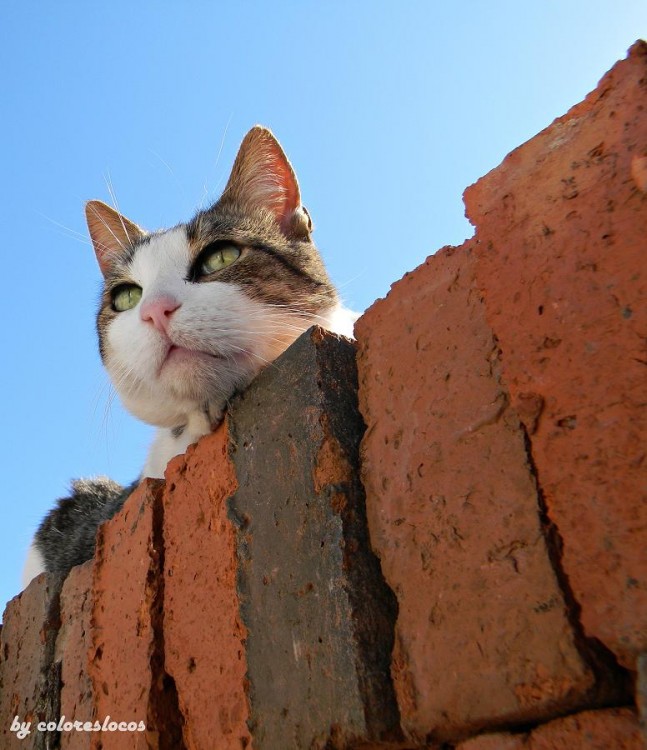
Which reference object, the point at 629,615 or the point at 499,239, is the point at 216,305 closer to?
the point at 499,239

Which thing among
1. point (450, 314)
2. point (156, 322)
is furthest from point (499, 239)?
point (156, 322)

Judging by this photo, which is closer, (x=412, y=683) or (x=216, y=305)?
(x=412, y=683)

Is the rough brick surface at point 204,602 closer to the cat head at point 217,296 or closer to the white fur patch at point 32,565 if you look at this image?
the cat head at point 217,296

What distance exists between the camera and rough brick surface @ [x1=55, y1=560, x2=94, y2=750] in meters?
2.53

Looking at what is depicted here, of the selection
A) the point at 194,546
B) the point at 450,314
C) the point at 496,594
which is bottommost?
the point at 496,594

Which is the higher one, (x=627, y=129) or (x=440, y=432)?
(x=627, y=129)

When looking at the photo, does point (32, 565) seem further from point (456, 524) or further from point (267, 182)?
point (456, 524)

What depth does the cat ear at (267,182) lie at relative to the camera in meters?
2.99

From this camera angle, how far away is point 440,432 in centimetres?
151

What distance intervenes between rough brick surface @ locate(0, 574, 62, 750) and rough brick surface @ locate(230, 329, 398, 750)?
1.46 meters

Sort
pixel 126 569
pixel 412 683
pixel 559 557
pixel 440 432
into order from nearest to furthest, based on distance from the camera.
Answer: pixel 559 557
pixel 412 683
pixel 440 432
pixel 126 569

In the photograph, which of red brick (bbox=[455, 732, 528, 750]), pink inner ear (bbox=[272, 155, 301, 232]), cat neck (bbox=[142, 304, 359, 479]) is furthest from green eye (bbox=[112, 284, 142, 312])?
red brick (bbox=[455, 732, 528, 750])

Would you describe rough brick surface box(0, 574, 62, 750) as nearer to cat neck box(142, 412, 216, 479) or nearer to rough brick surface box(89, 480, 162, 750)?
rough brick surface box(89, 480, 162, 750)

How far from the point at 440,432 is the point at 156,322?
1.08 meters
